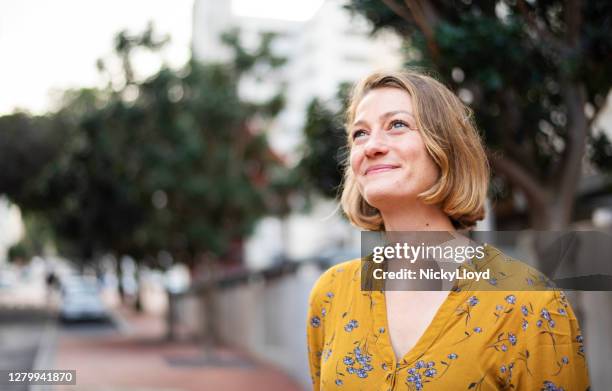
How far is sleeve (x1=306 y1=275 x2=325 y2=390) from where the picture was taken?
2.20 metres

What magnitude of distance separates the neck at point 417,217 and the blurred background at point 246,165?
1038mm

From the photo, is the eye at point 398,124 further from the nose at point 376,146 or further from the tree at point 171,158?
the tree at point 171,158

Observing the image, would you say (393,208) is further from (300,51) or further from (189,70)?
(300,51)

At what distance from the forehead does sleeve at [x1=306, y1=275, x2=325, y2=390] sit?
54 cm

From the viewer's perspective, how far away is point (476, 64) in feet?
17.1

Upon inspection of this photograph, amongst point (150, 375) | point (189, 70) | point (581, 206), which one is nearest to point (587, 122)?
point (581, 206)

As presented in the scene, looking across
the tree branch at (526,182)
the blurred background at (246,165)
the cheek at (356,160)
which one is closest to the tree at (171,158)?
the blurred background at (246,165)

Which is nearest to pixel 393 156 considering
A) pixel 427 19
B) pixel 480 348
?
pixel 480 348

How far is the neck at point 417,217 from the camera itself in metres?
2.01

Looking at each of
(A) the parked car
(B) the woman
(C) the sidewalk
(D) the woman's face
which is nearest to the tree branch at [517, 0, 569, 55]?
(B) the woman

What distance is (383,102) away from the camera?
2.00 meters

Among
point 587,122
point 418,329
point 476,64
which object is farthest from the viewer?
point 587,122

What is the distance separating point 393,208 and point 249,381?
11607 mm

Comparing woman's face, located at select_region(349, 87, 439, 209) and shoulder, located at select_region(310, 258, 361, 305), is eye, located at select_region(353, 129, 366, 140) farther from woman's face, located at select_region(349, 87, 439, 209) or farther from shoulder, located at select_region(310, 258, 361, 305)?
shoulder, located at select_region(310, 258, 361, 305)
